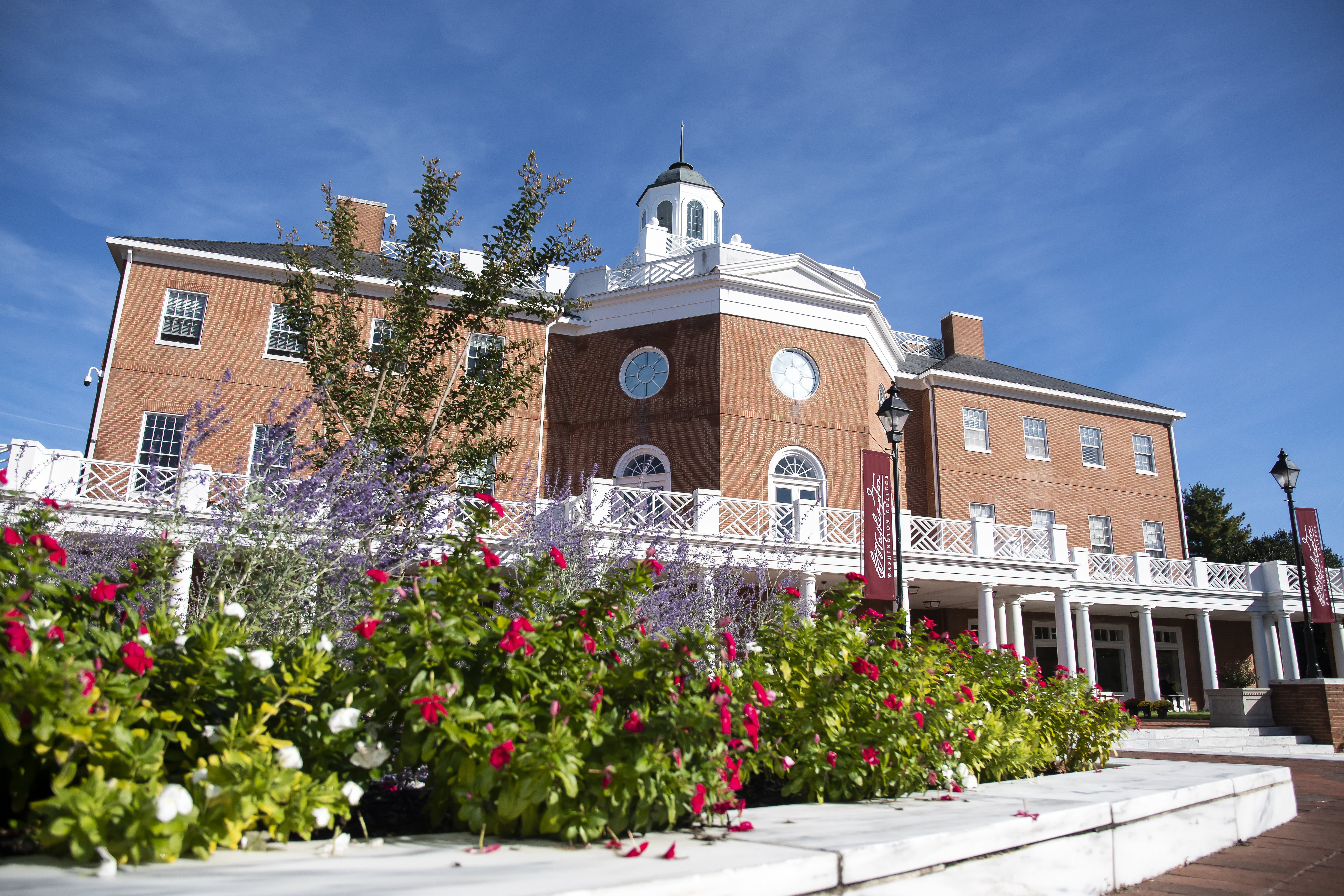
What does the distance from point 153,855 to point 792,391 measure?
2023 centimetres

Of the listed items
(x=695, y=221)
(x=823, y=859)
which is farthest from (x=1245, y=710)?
(x=695, y=221)

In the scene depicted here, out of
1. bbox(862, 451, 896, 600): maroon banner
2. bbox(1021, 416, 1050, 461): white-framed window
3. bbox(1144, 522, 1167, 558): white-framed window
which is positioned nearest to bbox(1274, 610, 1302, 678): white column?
bbox(1144, 522, 1167, 558): white-framed window

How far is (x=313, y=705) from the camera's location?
3066 millimetres

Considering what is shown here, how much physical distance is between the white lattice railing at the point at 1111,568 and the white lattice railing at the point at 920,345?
32.0 ft

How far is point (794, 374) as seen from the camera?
22.0 meters

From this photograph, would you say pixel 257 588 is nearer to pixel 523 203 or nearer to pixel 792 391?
pixel 523 203

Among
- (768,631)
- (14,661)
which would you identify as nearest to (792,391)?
(768,631)

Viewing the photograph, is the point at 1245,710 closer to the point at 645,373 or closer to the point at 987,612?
the point at 987,612

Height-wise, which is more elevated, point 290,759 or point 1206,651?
point 1206,651

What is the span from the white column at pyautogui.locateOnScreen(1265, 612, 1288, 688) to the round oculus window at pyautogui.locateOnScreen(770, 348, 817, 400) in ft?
62.1

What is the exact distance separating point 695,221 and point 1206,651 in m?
24.1

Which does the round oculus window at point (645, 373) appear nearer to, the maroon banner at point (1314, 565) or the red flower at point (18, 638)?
the maroon banner at point (1314, 565)

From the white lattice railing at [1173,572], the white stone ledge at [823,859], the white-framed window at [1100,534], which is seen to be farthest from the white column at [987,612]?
the white stone ledge at [823,859]

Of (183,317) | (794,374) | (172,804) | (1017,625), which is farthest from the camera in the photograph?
(794,374)
